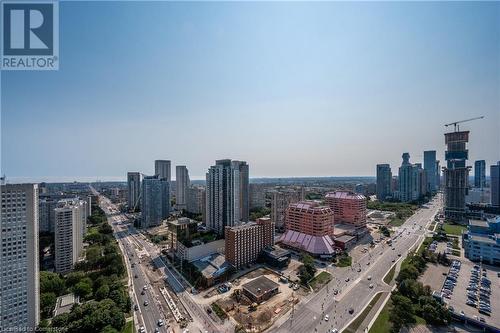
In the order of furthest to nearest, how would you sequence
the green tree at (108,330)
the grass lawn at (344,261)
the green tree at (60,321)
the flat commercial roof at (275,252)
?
the flat commercial roof at (275,252)
the grass lawn at (344,261)
the green tree at (60,321)
the green tree at (108,330)

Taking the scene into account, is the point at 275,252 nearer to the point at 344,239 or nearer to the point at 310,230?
the point at 310,230

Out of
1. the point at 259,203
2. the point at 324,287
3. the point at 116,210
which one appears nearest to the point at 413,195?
the point at 259,203

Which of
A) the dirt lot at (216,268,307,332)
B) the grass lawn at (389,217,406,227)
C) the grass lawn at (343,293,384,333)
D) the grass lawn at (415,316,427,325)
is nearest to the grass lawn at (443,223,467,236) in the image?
the grass lawn at (389,217,406,227)

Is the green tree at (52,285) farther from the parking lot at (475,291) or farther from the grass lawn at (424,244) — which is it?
the grass lawn at (424,244)

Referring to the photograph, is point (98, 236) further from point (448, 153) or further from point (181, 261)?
point (448, 153)

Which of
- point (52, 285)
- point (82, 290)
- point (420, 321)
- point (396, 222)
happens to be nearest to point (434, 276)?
point (420, 321)

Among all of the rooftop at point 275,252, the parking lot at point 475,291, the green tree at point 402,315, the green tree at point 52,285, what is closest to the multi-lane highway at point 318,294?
the green tree at point 402,315
